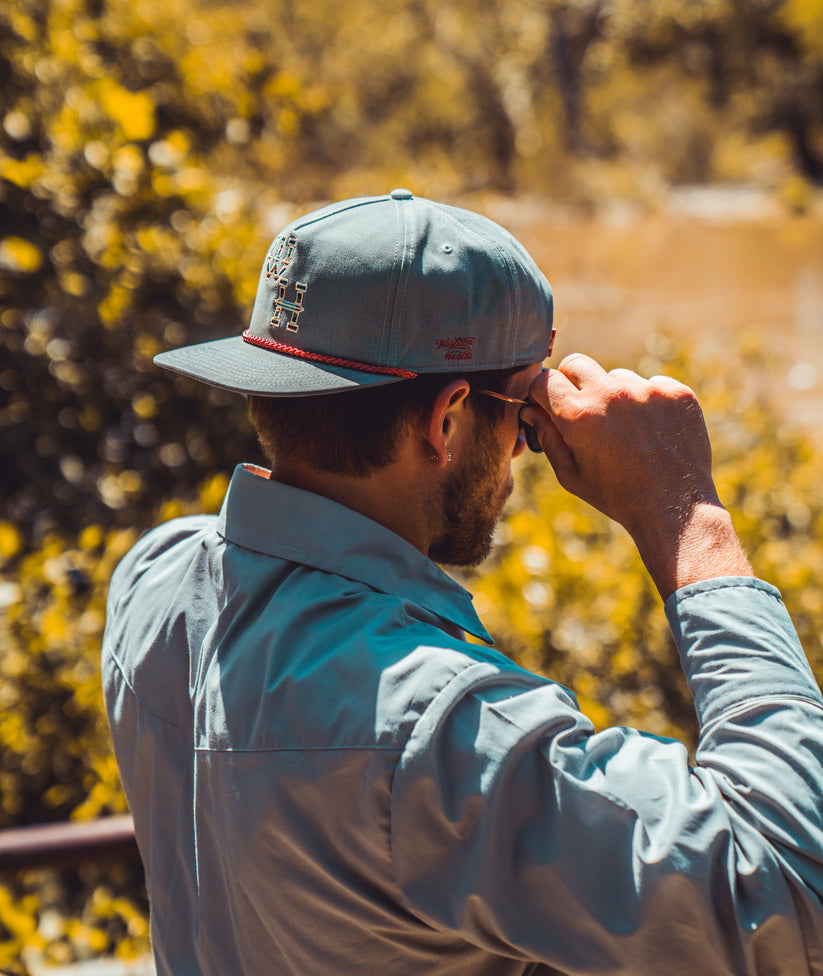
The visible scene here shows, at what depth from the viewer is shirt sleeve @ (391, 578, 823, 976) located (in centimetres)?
91

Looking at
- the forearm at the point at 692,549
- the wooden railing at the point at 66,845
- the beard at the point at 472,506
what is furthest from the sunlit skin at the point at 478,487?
the wooden railing at the point at 66,845

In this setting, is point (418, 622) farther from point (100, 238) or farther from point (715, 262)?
point (715, 262)

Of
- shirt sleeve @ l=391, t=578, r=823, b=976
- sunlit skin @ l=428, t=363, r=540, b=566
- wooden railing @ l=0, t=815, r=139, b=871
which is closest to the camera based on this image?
shirt sleeve @ l=391, t=578, r=823, b=976

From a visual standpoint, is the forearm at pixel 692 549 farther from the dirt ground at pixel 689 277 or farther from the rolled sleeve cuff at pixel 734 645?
the dirt ground at pixel 689 277

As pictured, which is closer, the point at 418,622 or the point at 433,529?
the point at 418,622

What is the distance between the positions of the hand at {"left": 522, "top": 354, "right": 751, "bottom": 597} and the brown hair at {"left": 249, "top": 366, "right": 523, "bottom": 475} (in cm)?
16

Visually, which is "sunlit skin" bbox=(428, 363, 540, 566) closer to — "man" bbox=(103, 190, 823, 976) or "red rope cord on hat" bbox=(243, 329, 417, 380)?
"man" bbox=(103, 190, 823, 976)

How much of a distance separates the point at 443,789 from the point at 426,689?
0.10m

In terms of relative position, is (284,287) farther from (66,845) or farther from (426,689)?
(66,845)

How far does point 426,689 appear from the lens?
3.18ft

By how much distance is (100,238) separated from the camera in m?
3.55

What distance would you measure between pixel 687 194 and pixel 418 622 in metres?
25.6

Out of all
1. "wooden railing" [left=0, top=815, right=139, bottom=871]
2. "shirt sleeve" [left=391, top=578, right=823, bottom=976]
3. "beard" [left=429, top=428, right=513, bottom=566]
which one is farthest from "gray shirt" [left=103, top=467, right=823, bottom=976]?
"wooden railing" [left=0, top=815, right=139, bottom=871]

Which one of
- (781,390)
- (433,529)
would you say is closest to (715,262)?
(781,390)
